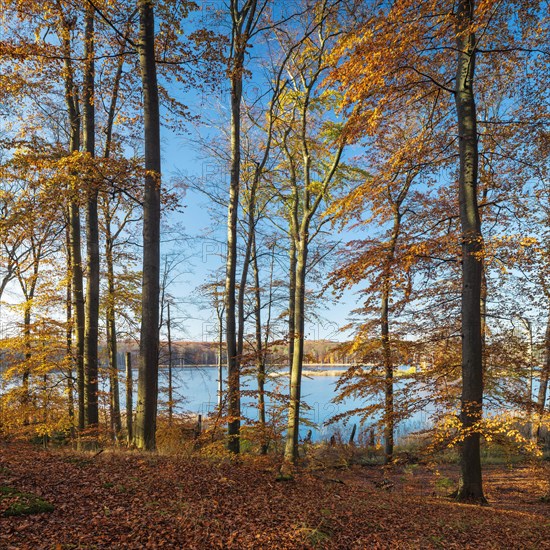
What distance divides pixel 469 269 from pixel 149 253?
6.30 m

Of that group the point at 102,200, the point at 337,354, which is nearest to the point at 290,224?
the point at 337,354

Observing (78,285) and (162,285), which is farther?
(162,285)

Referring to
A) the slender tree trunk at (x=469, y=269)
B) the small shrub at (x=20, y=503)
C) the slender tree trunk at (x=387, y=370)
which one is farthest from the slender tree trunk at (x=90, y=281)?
the slender tree trunk at (x=469, y=269)

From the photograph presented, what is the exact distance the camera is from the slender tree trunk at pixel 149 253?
6.93m

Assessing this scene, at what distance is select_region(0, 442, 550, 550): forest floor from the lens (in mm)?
3365

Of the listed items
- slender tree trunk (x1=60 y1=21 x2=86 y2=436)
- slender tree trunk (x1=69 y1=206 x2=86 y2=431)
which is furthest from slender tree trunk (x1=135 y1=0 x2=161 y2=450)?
slender tree trunk (x1=69 y1=206 x2=86 y2=431)

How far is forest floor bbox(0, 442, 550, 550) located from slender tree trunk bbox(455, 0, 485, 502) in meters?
0.77

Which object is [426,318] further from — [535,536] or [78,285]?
[78,285]

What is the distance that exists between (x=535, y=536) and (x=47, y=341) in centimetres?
1224

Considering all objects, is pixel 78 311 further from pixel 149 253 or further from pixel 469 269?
pixel 469 269

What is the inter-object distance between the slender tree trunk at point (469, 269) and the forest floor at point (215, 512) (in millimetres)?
772

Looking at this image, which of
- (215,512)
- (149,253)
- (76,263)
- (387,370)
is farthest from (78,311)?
(387,370)

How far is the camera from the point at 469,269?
698 centimetres

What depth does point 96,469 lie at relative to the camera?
523 cm
